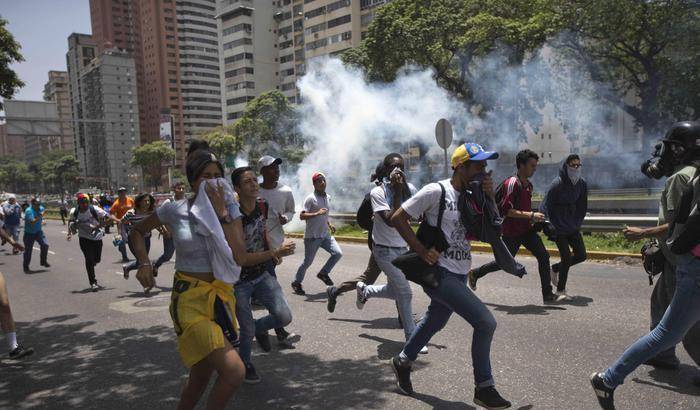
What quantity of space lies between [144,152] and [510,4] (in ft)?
226

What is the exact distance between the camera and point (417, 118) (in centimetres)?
2798

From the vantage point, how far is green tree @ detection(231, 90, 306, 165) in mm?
46469

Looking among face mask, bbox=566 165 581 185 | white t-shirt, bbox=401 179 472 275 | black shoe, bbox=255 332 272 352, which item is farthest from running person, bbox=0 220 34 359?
face mask, bbox=566 165 581 185

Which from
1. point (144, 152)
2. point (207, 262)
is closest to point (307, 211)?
point (207, 262)

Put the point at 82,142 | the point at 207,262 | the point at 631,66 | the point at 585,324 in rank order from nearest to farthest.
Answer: the point at 207,262 < the point at 585,324 < the point at 631,66 < the point at 82,142

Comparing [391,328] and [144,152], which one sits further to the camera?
[144,152]

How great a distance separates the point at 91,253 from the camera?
343 inches

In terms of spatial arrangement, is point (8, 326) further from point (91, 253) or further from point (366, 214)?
point (91, 253)

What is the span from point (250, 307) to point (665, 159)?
292 cm

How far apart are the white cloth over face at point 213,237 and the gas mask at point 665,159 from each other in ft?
8.52

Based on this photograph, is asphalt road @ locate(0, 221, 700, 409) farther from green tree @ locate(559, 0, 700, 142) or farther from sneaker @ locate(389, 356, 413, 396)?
green tree @ locate(559, 0, 700, 142)

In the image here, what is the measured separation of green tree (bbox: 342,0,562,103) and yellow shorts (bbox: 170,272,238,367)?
25413 mm

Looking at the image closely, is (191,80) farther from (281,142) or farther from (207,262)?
(207,262)

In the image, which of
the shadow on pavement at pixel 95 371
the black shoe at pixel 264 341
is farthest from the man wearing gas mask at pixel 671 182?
the shadow on pavement at pixel 95 371
